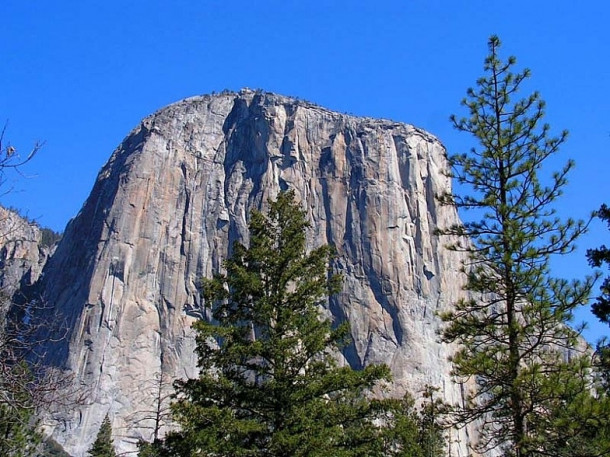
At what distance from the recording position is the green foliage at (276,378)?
14.1 meters

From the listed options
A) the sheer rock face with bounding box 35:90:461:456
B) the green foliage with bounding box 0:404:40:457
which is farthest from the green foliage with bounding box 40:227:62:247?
the green foliage with bounding box 0:404:40:457

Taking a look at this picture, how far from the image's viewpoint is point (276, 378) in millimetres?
14906

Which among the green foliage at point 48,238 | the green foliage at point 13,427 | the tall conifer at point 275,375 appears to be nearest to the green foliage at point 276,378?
the tall conifer at point 275,375

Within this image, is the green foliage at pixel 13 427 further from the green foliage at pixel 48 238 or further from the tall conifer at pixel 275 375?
the green foliage at pixel 48 238

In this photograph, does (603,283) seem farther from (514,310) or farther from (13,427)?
(13,427)

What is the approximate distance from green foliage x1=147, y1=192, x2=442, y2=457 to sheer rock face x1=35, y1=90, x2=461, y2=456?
274 ft

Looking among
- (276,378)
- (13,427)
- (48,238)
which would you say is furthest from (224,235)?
(276,378)

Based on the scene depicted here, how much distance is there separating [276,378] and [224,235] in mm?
104369

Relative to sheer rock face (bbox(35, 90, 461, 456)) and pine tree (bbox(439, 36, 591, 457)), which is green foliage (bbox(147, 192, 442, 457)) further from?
sheer rock face (bbox(35, 90, 461, 456))

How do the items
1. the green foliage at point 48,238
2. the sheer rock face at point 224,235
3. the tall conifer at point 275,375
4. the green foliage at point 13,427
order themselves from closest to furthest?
1. the green foliage at point 13,427
2. the tall conifer at point 275,375
3. the sheer rock face at point 224,235
4. the green foliage at point 48,238

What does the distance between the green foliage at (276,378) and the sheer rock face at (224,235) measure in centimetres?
8353

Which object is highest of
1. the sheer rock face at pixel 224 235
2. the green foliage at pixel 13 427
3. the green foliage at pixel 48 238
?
the green foliage at pixel 48 238

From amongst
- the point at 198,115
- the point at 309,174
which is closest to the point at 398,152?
the point at 309,174

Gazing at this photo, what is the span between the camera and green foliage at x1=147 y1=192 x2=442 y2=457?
14.1 m
